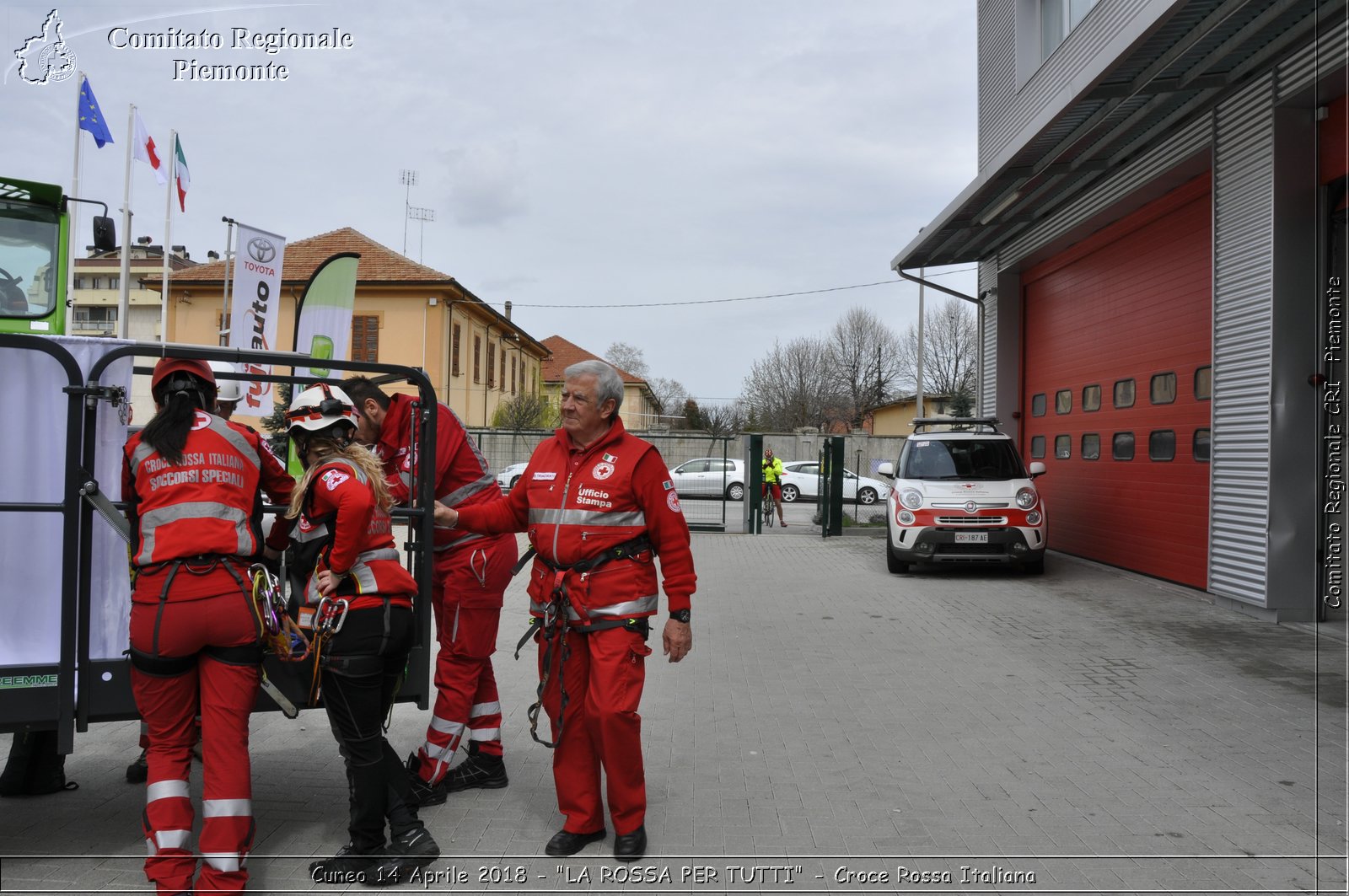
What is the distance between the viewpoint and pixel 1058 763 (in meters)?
5.30

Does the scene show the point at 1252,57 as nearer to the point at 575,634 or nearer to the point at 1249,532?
the point at 1249,532

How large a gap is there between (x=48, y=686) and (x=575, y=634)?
1953mm

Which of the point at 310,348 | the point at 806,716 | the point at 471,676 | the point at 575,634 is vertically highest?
the point at 310,348

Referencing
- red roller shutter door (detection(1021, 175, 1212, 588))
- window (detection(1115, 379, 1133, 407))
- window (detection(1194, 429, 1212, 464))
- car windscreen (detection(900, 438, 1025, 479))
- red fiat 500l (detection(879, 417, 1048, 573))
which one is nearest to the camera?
window (detection(1194, 429, 1212, 464))

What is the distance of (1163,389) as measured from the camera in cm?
1184

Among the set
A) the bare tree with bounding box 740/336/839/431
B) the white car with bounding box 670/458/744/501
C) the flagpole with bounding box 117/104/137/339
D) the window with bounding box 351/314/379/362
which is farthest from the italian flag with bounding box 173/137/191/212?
the bare tree with bounding box 740/336/839/431

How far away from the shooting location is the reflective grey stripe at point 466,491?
4840mm

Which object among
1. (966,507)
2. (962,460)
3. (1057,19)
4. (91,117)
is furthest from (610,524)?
(91,117)

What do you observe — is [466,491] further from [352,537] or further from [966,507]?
[966,507]

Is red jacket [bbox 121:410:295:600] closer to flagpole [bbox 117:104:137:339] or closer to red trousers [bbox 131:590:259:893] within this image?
red trousers [bbox 131:590:259:893]

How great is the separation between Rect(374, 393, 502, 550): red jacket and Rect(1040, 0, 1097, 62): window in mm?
11390

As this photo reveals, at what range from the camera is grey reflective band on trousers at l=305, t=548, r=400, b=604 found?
3889 mm

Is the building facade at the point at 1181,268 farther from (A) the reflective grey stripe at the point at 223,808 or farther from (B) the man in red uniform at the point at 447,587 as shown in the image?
(A) the reflective grey stripe at the point at 223,808

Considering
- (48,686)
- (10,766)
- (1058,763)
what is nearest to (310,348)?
(10,766)
